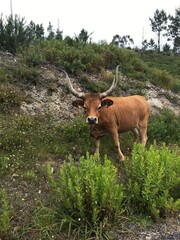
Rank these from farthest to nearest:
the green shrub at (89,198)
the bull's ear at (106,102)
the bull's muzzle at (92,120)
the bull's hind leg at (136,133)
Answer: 1. the bull's hind leg at (136,133)
2. the bull's ear at (106,102)
3. the bull's muzzle at (92,120)
4. the green shrub at (89,198)

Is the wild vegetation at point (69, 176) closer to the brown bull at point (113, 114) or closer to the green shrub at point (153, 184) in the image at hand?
the green shrub at point (153, 184)

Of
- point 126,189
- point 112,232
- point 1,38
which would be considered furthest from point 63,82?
point 112,232

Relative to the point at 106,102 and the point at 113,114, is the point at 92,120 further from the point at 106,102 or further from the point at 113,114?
the point at 113,114

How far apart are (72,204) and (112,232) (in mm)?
729

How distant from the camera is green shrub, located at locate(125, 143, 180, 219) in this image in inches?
240

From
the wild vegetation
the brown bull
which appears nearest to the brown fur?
the brown bull

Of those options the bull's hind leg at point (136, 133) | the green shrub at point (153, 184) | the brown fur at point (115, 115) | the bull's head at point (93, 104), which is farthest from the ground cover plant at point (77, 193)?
the bull's hind leg at point (136, 133)

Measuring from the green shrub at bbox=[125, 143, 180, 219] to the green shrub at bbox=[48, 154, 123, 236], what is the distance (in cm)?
41

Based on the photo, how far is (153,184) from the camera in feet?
20.4

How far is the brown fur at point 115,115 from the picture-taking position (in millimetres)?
7910

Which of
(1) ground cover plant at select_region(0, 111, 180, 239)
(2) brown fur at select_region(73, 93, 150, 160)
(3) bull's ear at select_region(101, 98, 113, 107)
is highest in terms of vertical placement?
(3) bull's ear at select_region(101, 98, 113, 107)

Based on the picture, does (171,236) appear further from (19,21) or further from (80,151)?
(19,21)

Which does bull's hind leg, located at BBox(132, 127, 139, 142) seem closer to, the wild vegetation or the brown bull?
the brown bull

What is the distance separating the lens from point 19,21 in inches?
556
